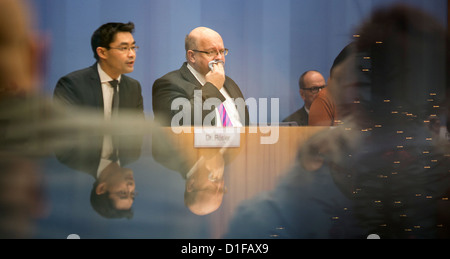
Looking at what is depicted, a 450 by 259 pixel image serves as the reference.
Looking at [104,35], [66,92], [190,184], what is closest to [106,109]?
[66,92]

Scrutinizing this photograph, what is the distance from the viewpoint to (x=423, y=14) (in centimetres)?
255

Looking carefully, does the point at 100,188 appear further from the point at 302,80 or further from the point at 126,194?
the point at 302,80

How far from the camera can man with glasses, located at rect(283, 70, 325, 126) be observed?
2.48m

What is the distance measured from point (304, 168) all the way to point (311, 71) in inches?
23.4

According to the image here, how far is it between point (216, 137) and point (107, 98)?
679 millimetres

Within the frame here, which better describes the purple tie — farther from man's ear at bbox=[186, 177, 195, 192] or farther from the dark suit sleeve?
the dark suit sleeve

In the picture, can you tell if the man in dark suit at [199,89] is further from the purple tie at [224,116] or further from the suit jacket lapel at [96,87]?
the suit jacket lapel at [96,87]

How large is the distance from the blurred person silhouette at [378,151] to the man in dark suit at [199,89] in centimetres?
55

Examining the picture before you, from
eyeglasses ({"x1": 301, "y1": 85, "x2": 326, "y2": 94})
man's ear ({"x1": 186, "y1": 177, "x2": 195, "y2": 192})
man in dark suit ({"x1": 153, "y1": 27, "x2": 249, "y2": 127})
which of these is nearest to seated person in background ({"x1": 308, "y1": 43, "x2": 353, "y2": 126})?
eyeglasses ({"x1": 301, "y1": 85, "x2": 326, "y2": 94})

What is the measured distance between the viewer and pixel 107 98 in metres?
2.39

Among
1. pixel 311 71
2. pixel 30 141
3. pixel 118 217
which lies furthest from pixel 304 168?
pixel 30 141

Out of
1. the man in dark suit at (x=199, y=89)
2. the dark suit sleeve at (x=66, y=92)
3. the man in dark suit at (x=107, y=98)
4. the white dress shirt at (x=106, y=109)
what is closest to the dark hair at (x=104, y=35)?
the man in dark suit at (x=107, y=98)

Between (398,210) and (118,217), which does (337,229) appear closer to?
(398,210)

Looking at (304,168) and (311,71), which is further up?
(311,71)
